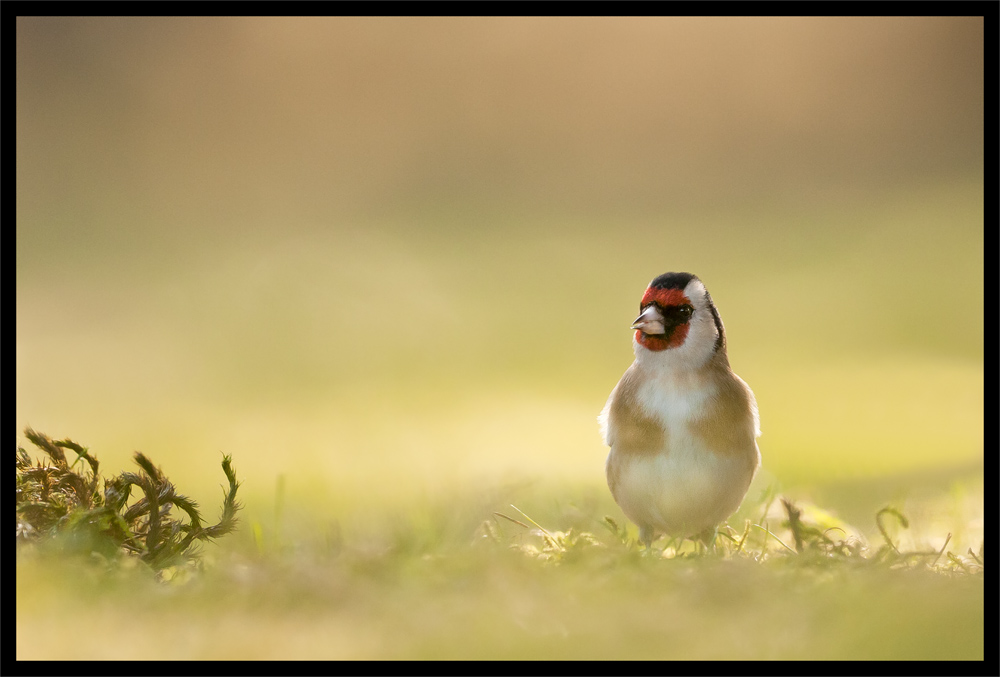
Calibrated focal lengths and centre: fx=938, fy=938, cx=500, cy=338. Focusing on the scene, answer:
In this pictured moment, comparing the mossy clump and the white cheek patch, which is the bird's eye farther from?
the mossy clump

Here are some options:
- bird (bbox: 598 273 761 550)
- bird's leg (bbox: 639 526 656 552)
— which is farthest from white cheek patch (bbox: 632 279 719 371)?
bird's leg (bbox: 639 526 656 552)

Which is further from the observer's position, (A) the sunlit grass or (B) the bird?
(B) the bird

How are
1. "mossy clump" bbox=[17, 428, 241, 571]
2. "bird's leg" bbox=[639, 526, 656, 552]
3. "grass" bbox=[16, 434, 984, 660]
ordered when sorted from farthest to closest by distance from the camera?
1. "bird's leg" bbox=[639, 526, 656, 552]
2. "mossy clump" bbox=[17, 428, 241, 571]
3. "grass" bbox=[16, 434, 984, 660]

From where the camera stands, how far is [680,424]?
425cm

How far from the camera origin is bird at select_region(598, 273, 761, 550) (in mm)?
4238

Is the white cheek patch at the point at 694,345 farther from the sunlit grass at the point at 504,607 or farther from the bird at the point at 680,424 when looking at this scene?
the sunlit grass at the point at 504,607

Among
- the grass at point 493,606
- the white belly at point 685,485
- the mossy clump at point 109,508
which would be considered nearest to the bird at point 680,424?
the white belly at point 685,485

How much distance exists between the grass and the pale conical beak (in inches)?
60.6

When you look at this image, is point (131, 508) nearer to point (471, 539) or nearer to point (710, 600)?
point (471, 539)

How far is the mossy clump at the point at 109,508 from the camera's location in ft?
8.96

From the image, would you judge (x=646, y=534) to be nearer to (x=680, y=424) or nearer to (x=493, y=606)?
(x=680, y=424)

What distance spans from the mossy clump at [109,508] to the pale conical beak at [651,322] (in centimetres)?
210

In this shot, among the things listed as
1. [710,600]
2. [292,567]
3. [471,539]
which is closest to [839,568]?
[710,600]

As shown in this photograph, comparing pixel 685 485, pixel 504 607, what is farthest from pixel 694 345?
pixel 504 607
